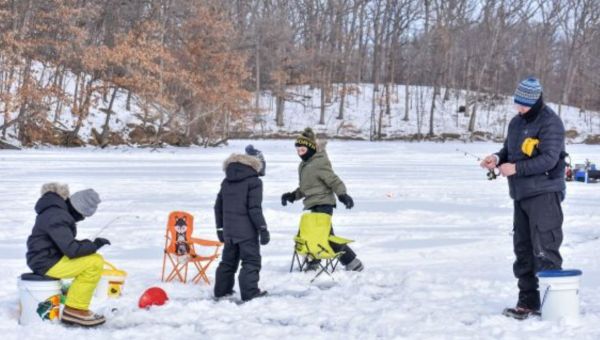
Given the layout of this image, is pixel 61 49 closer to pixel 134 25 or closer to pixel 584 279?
pixel 134 25

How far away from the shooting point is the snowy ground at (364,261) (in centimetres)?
559

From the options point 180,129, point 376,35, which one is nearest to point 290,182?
point 180,129

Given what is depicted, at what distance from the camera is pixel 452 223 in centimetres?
1173

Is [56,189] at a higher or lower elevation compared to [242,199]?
higher

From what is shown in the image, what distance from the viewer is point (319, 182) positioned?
8.11m

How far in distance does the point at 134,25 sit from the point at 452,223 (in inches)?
1242

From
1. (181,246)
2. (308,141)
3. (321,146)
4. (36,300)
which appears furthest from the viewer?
(321,146)

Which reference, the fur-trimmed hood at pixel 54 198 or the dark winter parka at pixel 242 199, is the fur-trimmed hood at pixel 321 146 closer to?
the dark winter parka at pixel 242 199

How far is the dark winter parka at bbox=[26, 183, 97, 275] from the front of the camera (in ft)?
18.6

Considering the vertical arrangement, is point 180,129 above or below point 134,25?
below

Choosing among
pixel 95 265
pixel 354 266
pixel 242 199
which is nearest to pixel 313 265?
pixel 354 266

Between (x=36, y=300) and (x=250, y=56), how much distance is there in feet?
161

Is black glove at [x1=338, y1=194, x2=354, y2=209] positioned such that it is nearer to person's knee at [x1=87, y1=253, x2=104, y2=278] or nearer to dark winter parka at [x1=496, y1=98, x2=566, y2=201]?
dark winter parka at [x1=496, y1=98, x2=566, y2=201]

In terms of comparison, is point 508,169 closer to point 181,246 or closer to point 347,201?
point 347,201
